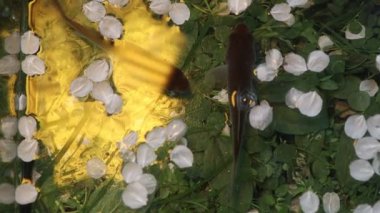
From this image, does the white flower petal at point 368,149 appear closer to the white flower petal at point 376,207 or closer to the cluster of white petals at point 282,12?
the white flower petal at point 376,207

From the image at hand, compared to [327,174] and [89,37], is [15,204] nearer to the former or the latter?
[89,37]

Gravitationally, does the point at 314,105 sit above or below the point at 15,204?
above

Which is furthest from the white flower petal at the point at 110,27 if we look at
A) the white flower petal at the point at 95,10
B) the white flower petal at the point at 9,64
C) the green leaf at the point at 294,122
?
the green leaf at the point at 294,122

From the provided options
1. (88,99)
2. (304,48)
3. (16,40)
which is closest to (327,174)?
(304,48)

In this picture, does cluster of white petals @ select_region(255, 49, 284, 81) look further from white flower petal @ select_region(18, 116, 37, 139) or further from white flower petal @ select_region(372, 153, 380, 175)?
white flower petal @ select_region(18, 116, 37, 139)

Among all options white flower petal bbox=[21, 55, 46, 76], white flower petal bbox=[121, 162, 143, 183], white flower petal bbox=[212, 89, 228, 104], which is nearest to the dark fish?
white flower petal bbox=[212, 89, 228, 104]

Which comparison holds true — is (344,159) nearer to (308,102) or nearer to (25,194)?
(308,102)
